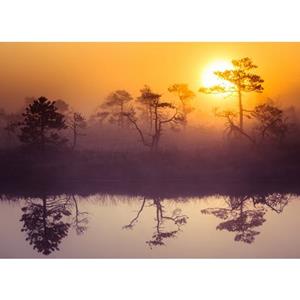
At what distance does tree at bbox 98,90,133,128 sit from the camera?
3.16 m

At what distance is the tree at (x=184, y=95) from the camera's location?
125 inches

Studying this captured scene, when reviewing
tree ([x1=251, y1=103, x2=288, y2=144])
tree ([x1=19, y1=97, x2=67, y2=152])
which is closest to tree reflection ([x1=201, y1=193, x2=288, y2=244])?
tree ([x1=251, y1=103, x2=288, y2=144])

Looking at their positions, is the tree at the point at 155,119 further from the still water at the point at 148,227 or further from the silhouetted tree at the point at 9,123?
the silhouetted tree at the point at 9,123

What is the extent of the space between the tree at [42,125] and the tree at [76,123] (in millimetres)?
45

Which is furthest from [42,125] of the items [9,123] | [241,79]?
[241,79]

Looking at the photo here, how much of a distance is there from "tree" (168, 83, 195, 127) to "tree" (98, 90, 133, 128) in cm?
28

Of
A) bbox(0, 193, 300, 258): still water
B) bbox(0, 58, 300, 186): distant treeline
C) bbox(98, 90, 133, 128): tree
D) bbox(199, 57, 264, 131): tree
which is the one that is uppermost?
bbox(199, 57, 264, 131): tree

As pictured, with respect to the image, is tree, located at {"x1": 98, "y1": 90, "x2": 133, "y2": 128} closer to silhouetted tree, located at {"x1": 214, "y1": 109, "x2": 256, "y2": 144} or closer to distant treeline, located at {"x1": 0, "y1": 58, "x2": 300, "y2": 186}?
distant treeline, located at {"x1": 0, "y1": 58, "x2": 300, "y2": 186}

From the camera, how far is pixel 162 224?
3176 mm

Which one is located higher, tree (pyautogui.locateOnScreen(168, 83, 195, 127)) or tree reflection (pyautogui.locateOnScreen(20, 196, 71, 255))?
tree (pyautogui.locateOnScreen(168, 83, 195, 127))
